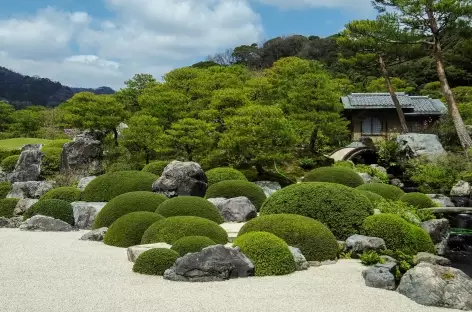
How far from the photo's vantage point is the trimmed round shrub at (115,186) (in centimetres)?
1555

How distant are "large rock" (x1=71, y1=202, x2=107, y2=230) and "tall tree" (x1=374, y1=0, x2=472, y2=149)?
1596 centimetres

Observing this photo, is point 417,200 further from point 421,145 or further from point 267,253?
point 421,145

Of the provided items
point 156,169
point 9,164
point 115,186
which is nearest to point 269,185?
point 156,169

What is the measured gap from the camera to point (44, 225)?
13.2m

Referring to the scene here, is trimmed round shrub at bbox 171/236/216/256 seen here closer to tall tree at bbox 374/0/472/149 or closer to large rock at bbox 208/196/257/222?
large rock at bbox 208/196/257/222

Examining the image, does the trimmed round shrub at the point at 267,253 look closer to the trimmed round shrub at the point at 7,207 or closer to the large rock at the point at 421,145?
the trimmed round shrub at the point at 7,207

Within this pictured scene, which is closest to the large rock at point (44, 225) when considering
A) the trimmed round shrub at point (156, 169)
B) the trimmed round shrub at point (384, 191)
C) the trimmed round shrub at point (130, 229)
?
the trimmed round shrub at point (130, 229)

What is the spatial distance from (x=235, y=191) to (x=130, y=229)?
490cm

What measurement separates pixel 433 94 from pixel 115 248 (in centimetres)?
3575

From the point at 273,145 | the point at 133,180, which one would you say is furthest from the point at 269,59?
the point at 133,180

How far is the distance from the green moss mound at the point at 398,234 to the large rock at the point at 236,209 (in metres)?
3.82

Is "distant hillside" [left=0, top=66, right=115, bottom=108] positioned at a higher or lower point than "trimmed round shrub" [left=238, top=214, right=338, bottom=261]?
higher

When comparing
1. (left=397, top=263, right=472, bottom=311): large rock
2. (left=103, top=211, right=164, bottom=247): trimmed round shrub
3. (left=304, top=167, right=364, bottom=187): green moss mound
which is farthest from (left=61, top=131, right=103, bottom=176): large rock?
(left=397, top=263, right=472, bottom=311): large rock

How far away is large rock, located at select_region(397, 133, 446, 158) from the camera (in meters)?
23.5
